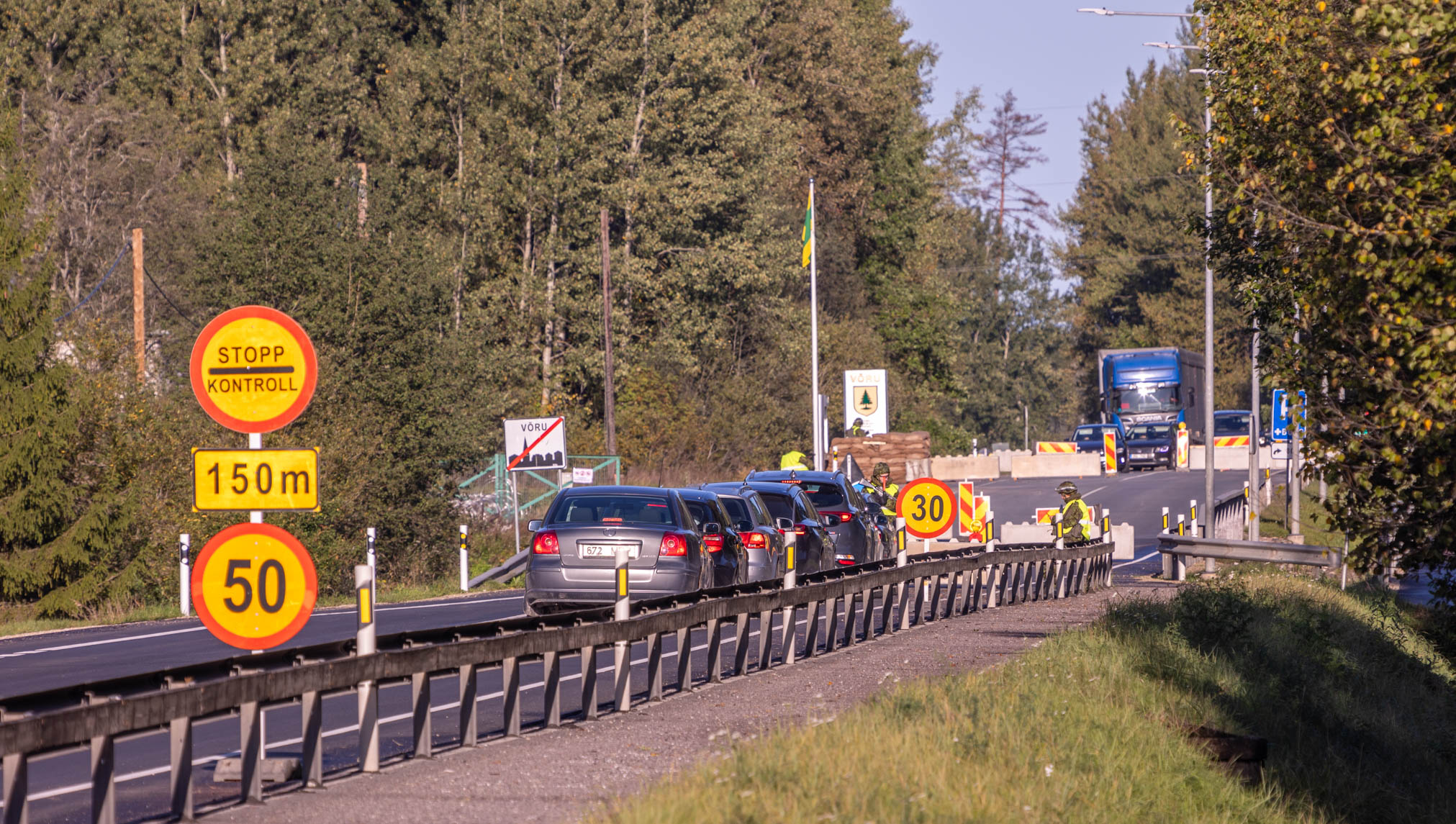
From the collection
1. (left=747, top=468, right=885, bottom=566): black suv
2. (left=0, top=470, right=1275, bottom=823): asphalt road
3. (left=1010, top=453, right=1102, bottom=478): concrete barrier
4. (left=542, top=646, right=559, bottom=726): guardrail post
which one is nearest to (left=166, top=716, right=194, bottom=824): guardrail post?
(left=0, top=470, right=1275, bottom=823): asphalt road

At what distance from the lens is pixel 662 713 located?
1215 cm

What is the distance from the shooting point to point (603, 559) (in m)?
18.0

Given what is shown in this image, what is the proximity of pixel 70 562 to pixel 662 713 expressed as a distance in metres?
16.2

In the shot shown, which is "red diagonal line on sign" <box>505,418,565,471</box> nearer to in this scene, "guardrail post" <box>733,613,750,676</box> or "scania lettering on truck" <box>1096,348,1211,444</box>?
"guardrail post" <box>733,613,750,676</box>

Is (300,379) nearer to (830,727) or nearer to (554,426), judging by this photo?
(830,727)

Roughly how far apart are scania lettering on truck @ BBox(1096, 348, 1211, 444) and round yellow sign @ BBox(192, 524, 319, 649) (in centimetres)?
6409

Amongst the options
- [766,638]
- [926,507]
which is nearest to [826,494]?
[926,507]

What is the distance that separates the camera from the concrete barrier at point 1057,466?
7150cm

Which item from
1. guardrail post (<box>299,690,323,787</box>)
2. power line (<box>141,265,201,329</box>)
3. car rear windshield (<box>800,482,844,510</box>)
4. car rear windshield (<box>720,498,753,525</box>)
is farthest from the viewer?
power line (<box>141,265,201,329</box>)

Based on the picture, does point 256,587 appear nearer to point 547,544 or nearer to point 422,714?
point 422,714

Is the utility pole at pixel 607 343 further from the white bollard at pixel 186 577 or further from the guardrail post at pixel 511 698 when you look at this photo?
the guardrail post at pixel 511 698

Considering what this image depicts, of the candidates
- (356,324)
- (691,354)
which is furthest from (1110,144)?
(356,324)

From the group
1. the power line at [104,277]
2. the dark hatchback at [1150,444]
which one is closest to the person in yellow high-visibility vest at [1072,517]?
the power line at [104,277]

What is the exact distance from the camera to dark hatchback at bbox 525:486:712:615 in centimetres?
1792
